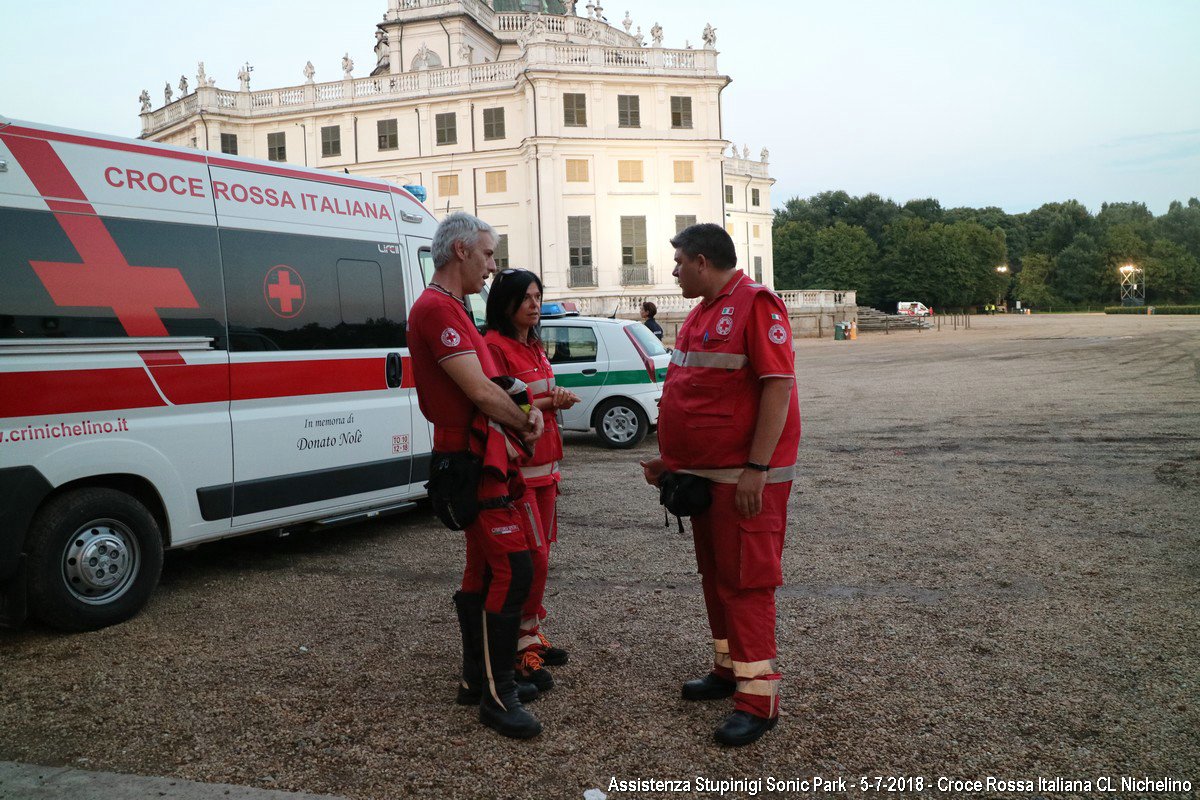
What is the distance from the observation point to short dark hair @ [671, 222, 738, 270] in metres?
3.52

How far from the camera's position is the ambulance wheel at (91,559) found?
4.71 meters

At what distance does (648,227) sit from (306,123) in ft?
65.3

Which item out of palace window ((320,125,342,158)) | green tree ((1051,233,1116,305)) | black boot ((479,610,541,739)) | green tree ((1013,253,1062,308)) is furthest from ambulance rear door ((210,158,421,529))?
green tree ((1013,253,1062,308))

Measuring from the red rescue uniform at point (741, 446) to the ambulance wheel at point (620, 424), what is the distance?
821cm

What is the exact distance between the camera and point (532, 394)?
403 cm

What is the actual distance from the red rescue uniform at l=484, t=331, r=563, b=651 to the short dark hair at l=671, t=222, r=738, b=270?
3.14 ft

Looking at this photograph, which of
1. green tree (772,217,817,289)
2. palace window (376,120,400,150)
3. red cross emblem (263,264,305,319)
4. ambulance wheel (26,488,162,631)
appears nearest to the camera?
ambulance wheel (26,488,162,631)

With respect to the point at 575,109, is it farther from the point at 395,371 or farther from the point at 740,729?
the point at 740,729

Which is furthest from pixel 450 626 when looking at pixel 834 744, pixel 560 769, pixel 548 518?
pixel 834 744

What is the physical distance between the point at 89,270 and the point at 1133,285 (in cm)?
9942

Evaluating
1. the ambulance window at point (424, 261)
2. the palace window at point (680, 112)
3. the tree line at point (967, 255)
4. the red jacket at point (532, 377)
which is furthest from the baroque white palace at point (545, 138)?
the tree line at point (967, 255)

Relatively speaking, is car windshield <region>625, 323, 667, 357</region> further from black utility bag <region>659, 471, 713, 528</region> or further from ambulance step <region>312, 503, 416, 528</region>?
black utility bag <region>659, 471, 713, 528</region>

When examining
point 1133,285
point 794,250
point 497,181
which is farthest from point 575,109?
point 1133,285

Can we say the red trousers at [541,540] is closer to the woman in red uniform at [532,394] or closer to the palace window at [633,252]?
the woman in red uniform at [532,394]
